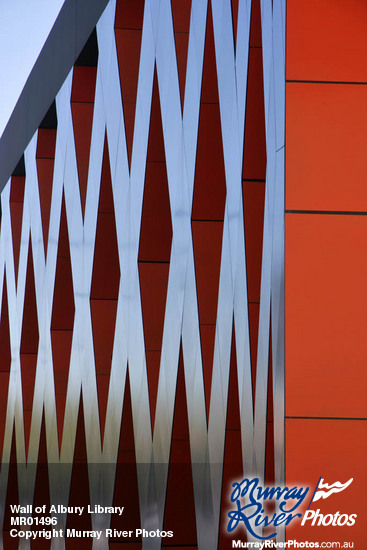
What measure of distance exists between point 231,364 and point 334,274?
575 cm

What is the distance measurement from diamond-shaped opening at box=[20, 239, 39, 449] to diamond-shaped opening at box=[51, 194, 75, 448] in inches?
198

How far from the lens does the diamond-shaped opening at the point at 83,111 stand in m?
22.6

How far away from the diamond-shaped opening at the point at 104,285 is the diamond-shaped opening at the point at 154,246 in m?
3.56

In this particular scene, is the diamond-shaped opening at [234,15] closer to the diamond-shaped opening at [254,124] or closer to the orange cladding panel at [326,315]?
the diamond-shaped opening at [254,124]

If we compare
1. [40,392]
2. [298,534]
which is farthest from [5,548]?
[298,534]

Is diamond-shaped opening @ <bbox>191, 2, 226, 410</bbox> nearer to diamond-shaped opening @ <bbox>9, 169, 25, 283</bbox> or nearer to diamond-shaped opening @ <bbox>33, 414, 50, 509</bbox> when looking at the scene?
diamond-shaped opening @ <bbox>33, 414, 50, 509</bbox>

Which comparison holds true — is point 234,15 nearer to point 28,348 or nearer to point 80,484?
point 80,484

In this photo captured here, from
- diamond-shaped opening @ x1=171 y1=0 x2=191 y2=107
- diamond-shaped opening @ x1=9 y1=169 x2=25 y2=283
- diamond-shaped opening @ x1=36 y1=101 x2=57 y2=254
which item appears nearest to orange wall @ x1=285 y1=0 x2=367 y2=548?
diamond-shaped opening @ x1=171 y1=0 x2=191 y2=107

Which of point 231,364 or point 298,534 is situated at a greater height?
point 231,364

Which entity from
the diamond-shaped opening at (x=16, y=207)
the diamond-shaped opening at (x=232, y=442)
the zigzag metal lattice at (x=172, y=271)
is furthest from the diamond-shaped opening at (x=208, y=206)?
the diamond-shaped opening at (x=16, y=207)

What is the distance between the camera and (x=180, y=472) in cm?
1638

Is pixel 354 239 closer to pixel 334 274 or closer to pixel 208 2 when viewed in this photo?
pixel 334 274

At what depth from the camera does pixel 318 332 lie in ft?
28.7

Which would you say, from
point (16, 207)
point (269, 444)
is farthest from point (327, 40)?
point (16, 207)
